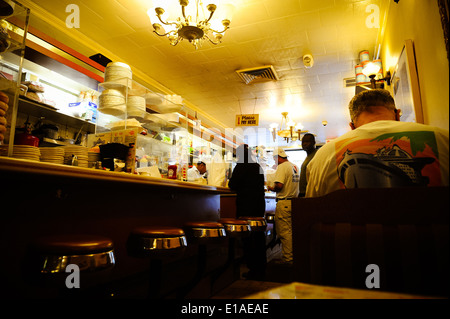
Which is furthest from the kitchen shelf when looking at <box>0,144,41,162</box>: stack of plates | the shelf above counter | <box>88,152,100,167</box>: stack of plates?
the shelf above counter

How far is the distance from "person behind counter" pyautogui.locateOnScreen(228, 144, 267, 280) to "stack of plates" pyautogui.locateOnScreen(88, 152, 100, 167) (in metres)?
1.78

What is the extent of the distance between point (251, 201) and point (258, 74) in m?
2.91

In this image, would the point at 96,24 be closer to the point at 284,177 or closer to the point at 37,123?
the point at 37,123

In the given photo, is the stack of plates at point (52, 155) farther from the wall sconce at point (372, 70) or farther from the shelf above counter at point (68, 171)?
the wall sconce at point (372, 70)

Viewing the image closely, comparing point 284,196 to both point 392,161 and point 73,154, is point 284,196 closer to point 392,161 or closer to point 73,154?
point 73,154

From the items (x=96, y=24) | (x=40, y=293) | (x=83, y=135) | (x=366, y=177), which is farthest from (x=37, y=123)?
(x=366, y=177)

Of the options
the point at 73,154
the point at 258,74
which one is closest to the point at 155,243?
the point at 73,154

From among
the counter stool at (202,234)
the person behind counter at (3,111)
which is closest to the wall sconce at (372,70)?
the counter stool at (202,234)

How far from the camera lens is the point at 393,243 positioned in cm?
85

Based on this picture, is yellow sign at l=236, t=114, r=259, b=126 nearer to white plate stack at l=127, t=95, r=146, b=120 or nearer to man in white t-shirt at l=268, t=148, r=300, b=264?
man in white t-shirt at l=268, t=148, r=300, b=264

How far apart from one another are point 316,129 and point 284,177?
5736 millimetres

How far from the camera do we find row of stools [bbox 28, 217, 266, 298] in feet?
3.56

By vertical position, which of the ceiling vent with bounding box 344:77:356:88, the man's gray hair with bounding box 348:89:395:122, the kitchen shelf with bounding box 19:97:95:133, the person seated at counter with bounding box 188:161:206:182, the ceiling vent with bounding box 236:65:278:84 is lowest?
the man's gray hair with bounding box 348:89:395:122

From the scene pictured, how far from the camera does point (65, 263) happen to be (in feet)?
3.56
